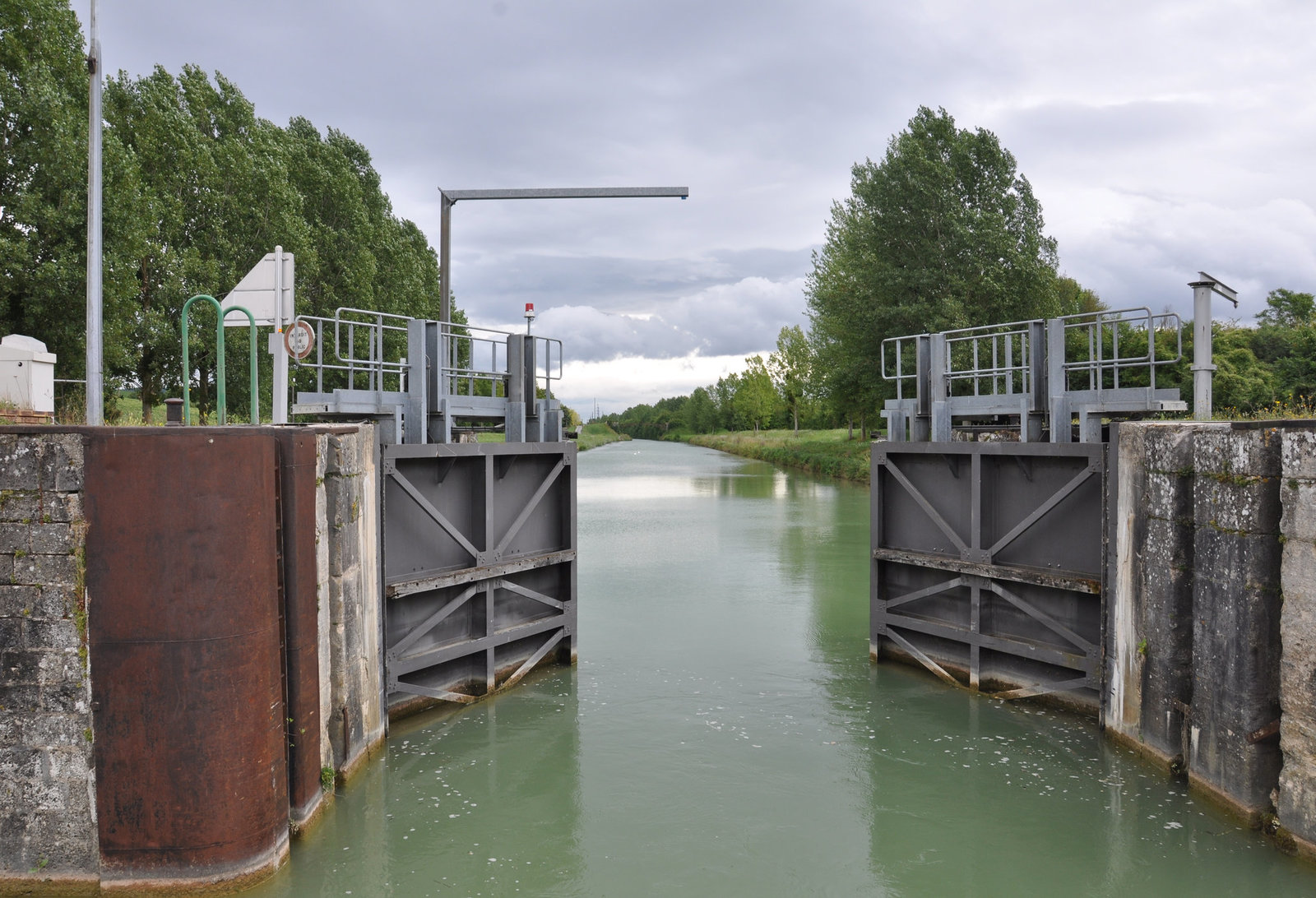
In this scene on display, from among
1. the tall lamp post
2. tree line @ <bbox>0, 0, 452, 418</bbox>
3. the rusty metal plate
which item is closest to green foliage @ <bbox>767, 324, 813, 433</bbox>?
tree line @ <bbox>0, 0, 452, 418</bbox>

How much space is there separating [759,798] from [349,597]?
4.17m

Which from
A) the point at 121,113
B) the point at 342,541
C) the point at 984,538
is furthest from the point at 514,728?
the point at 121,113

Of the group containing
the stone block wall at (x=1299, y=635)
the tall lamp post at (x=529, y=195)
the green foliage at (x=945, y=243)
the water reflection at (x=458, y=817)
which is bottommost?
the water reflection at (x=458, y=817)

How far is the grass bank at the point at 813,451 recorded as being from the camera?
1729 inches

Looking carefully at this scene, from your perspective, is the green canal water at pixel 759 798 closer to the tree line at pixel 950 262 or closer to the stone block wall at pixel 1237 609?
the stone block wall at pixel 1237 609

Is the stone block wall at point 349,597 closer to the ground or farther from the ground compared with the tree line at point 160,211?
closer to the ground

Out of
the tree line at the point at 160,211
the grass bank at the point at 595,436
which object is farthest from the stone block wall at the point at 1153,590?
the grass bank at the point at 595,436

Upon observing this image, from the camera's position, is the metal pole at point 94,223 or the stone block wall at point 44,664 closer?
the stone block wall at point 44,664

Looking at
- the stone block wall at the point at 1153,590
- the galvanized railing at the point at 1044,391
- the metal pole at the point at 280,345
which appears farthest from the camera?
the galvanized railing at the point at 1044,391

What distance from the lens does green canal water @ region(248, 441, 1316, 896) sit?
6555 mm

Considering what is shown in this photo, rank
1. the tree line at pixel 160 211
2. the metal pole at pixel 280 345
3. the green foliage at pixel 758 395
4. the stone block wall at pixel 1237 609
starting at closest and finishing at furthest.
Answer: the stone block wall at pixel 1237 609
the metal pole at pixel 280 345
the tree line at pixel 160 211
the green foliage at pixel 758 395

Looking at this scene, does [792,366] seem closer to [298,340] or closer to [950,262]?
[950,262]

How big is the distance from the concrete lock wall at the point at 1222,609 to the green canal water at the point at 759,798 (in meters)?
0.46

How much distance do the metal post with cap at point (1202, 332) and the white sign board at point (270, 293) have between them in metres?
8.95
